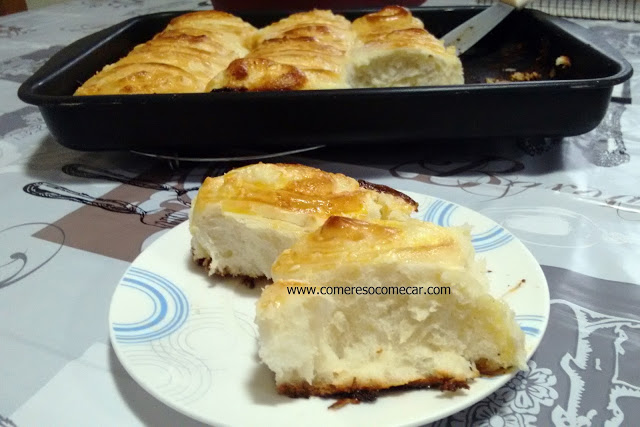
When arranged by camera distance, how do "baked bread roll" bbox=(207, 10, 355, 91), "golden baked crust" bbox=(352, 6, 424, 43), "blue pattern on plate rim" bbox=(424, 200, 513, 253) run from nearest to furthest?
"blue pattern on plate rim" bbox=(424, 200, 513, 253) < "baked bread roll" bbox=(207, 10, 355, 91) < "golden baked crust" bbox=(352, 6, 424, 43)

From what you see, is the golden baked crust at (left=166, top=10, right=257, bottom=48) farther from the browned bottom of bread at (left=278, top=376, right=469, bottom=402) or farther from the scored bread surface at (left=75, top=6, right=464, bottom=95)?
the browned bottom of bread at (left=278, top=376, right=469, bottom=402)

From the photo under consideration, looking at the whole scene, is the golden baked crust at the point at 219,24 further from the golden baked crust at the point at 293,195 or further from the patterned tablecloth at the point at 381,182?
the golden baked crust at the point at 293,195

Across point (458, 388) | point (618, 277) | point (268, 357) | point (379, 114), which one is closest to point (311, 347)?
Result: point (268, 357)

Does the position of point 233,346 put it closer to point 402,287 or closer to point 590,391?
point 402,287

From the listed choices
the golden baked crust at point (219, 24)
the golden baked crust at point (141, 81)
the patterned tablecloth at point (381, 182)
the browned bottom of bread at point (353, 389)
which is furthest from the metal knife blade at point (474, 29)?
the browned bottom of bread at point (353, 389)

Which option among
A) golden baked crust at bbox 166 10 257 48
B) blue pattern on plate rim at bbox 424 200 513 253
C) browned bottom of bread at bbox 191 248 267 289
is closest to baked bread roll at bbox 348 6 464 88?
golden baked crust at bbox 166 10 257 48

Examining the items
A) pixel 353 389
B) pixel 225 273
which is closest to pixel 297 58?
pixel 225 273
